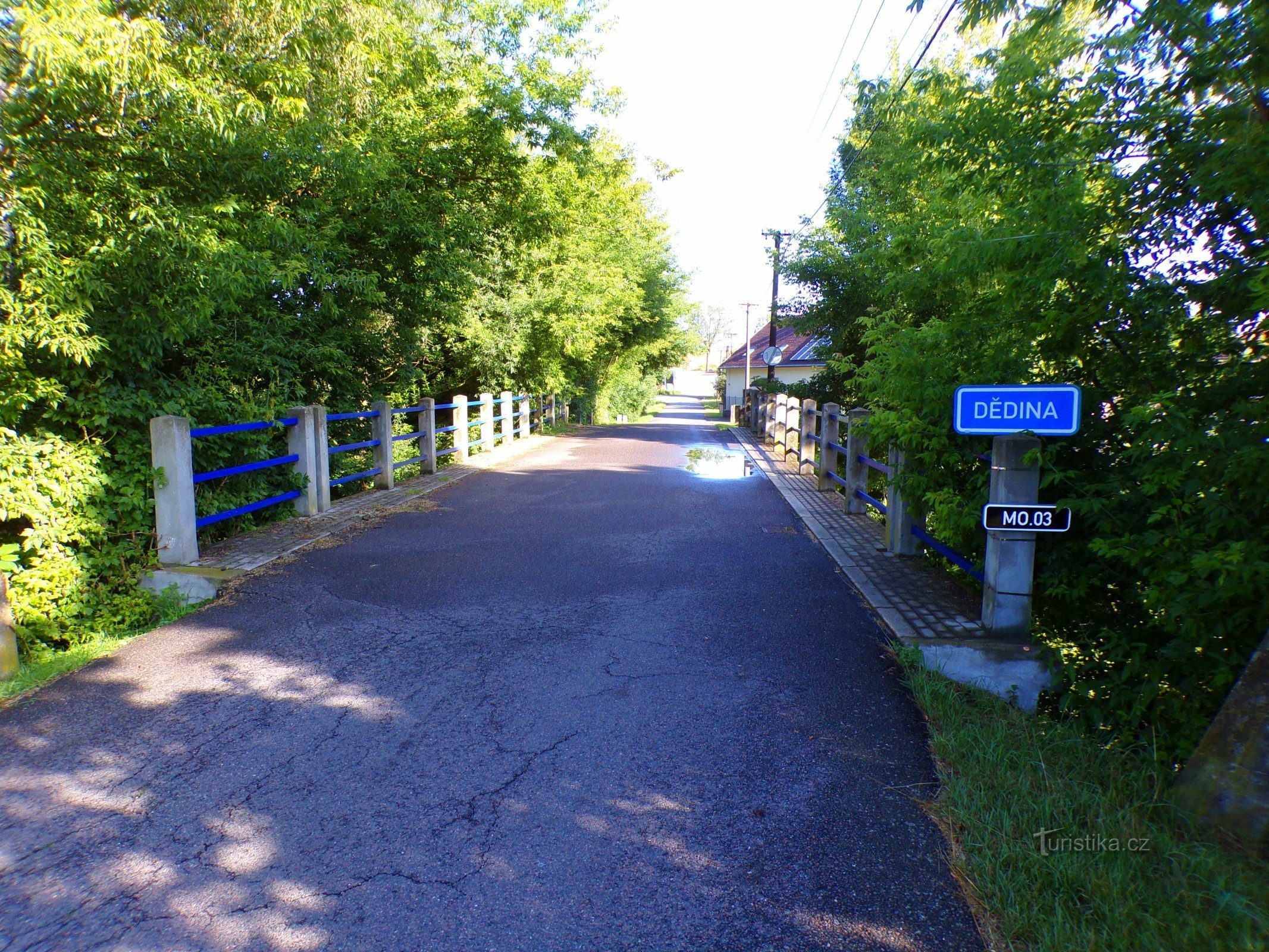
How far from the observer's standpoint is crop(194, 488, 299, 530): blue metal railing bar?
7254mm

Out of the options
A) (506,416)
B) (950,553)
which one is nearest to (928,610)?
(950,553)

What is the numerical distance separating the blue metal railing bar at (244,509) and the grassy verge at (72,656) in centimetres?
97

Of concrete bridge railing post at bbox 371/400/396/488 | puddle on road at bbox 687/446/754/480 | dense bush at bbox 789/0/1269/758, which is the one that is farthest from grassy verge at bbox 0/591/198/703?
puddle on road at bbox 687/446/754/480

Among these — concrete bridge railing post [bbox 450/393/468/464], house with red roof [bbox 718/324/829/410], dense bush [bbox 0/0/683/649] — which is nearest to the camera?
dense bush [bbox 0/0/683/649]

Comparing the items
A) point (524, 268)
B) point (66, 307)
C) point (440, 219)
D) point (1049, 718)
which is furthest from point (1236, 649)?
point (524, 268)

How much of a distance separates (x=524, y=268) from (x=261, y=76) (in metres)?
12.9

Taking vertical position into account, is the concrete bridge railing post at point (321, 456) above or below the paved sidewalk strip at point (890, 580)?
above

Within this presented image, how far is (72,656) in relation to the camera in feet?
17.0

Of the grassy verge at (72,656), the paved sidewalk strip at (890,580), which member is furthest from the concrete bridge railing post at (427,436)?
the grassy verge at (72,656)

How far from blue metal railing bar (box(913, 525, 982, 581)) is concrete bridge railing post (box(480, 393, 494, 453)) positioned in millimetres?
12350

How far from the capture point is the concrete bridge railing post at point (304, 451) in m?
9.41

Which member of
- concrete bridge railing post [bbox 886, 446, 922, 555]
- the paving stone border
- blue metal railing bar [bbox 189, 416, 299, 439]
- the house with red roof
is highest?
the house with red roof

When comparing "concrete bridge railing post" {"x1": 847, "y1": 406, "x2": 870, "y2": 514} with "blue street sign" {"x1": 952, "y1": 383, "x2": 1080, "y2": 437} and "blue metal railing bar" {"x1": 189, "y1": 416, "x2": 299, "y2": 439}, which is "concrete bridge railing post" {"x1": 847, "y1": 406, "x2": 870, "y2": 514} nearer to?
"blue street sign" {"x1": 952, "y1": 383, "x2": 1080, "y2": 437}

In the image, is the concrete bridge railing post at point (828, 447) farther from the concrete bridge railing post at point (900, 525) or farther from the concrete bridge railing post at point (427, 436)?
the concrete bridge railing post at point (427, 436)
